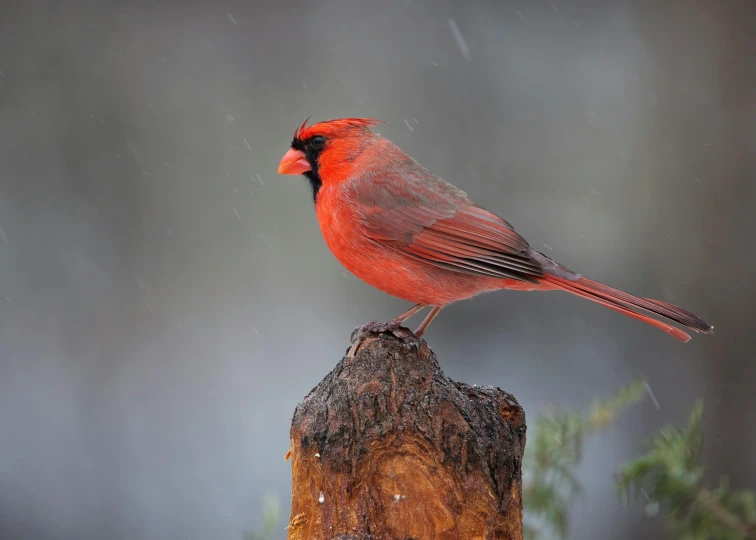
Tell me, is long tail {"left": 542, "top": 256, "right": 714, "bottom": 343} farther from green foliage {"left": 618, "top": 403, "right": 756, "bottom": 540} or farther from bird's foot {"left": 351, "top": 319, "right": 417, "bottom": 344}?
bird's foot {"left": 351, "top": 319, "right": 417, "bottom": 344}

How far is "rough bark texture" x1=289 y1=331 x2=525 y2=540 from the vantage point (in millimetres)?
1404

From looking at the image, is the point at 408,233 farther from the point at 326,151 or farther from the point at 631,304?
→ the point at 631,304

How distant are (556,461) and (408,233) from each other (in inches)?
31.9

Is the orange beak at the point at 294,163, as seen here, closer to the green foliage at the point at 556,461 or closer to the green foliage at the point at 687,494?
the green foliage at the point at 556,461

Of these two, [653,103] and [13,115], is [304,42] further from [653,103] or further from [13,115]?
A: [653,103]

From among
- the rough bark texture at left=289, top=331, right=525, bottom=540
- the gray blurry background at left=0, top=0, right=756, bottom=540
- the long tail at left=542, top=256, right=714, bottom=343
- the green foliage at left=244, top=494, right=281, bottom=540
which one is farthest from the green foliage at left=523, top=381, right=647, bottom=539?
the gray blurry background at left=0, top=0, right=756, bottom=540

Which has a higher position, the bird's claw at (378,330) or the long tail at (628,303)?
the long tail at (628,303)

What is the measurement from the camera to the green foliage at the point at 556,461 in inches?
90.1

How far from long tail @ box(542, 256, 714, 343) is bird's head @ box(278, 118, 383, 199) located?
0.76 meters

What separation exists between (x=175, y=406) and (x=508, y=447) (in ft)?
11.1

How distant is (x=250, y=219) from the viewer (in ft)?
15.6

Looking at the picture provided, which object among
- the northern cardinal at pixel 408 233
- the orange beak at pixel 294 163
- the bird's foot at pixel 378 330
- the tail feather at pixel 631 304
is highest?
the orange beak at pixel 294 163

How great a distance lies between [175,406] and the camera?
4.51m

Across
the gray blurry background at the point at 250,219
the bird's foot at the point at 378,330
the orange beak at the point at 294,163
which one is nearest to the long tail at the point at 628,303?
the bird's foot at the point at 378,330
